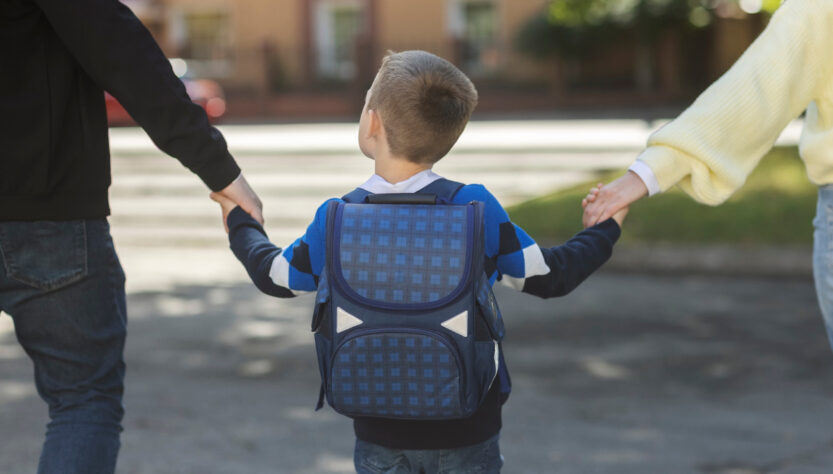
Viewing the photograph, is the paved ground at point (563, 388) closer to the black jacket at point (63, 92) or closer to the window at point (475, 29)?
the black jacket at point (63, 92)

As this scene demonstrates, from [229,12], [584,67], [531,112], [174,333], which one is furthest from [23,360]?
[229,12]

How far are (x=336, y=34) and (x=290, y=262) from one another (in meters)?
27.1

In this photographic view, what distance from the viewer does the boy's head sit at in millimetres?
2227

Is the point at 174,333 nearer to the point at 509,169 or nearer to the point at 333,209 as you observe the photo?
the point at 333,209

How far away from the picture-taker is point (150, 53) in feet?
8.49

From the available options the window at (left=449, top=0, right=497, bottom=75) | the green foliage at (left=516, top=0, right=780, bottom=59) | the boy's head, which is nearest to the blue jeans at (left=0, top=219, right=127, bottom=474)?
the boy's head

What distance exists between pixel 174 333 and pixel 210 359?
2.30ft

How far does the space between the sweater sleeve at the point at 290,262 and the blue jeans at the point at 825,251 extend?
107 cm

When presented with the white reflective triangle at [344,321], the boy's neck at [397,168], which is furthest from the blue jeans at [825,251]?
the white reflective triangle at [344,321]

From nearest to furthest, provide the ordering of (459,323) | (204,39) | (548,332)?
1. (459,323)
2. (548,332)
3. (204,39)

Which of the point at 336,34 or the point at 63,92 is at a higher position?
the point at 63,92

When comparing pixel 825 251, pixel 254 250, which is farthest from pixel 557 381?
pixel 254 250

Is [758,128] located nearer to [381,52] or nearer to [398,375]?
[398,375]

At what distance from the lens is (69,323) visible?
2.50 meters
